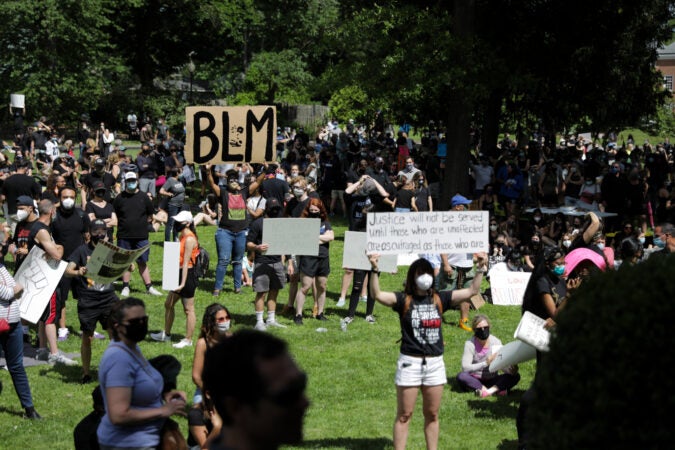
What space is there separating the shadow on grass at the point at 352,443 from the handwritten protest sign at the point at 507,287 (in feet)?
22.2

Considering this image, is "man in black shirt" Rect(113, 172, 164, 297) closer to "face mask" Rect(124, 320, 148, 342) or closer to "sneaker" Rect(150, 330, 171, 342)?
"sneaker" Rect(150, 330, 171, 342)

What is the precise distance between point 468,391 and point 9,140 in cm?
3580

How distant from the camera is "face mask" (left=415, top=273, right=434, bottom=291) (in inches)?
292

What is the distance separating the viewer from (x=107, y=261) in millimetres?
9586

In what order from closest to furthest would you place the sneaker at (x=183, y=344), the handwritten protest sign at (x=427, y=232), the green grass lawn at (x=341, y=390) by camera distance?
the handwritten protest sign at (x=427, y=232)
the green grass lawn at (x=341, y=390)
the sneaker at (x=183, y=344)

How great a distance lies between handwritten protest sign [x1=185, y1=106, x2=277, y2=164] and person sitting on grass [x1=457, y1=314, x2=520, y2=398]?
393 centimetres

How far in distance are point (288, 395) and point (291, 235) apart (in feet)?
31.3

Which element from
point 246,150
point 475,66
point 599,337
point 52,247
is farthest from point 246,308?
point 599,337

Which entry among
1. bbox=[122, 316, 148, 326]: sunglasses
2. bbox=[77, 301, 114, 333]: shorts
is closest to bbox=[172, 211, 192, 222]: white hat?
bbox=[77, 301, 114, 333]: shorts

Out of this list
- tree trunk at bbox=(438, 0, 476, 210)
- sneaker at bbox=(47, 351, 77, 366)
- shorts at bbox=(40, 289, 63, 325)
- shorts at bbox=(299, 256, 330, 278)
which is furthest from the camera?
tree trunk at bbox=(438, 0, 476, 210)

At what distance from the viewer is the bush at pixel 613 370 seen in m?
3.83

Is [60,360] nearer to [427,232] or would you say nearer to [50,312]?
[50,312]

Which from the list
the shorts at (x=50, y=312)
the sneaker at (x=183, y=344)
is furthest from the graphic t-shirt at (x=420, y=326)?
the sneaker at (x=183, y=344)

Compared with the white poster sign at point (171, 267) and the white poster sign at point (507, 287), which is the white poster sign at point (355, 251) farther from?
the white poster sign at point (507, 287)
